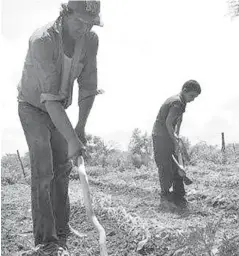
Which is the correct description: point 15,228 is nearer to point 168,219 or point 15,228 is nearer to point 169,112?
point 168,219

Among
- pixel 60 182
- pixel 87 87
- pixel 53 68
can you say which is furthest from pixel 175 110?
pixel 53 68

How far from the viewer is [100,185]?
358 inches

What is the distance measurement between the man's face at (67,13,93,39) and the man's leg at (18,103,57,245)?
563 millimetres

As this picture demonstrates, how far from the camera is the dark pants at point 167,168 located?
234 inches

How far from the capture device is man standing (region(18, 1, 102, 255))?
2947 millimetres

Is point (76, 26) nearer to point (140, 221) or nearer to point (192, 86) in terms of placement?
point (140, 221)

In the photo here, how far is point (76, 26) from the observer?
3.08 meters

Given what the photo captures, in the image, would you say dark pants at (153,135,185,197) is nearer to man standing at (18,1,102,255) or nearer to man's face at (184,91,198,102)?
man's face at (184,91,198,102)

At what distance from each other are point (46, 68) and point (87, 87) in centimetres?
61

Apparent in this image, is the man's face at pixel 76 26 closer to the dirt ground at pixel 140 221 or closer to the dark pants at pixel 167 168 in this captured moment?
the dirt ground at pixel 140 221

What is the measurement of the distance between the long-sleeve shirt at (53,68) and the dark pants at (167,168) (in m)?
2.64

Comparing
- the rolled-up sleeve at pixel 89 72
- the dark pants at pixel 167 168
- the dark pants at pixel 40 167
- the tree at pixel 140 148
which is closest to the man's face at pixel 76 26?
the rolled-up sleeve at pixel 89 72

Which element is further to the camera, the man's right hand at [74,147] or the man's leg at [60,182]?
the man's leg at [60,182]

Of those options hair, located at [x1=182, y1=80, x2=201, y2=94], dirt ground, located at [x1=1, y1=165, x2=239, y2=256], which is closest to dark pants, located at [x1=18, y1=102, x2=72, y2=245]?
dirt ground, located at [x1=1, y1=165, x2=239, y2=256]
